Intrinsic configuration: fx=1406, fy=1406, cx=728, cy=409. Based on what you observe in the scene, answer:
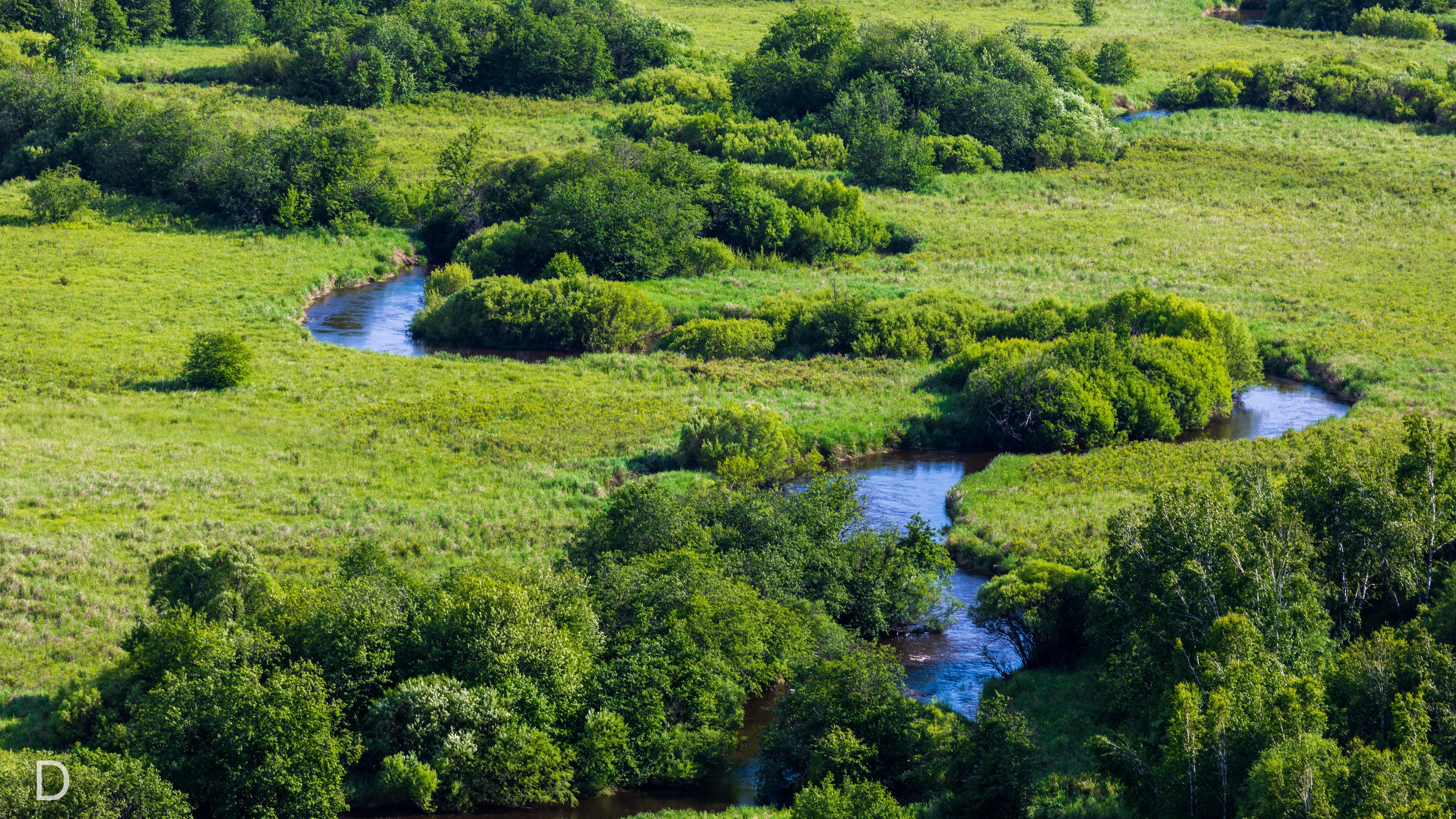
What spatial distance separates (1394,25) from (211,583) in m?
136

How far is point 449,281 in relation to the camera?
78.3 m

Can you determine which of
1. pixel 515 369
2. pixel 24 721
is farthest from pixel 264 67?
pixel 24 721

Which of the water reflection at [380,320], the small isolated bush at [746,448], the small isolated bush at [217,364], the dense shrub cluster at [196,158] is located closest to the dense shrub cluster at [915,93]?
the dense shrub cluster at [196,158]

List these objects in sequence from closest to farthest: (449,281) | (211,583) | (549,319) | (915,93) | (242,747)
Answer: (242,747), (211,583), (549,319), (449,281), (915,93)

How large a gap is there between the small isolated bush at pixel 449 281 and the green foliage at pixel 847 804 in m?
53.0

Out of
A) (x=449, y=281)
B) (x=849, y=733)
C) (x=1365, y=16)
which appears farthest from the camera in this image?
(x=1365, y=16)

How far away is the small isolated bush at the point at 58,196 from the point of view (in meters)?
85.9

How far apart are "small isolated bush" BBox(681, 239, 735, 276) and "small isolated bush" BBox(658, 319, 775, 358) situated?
477 inches

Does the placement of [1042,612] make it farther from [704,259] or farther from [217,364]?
[704,259]

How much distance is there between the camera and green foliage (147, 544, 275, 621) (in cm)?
3553

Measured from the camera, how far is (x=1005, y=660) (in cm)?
4044

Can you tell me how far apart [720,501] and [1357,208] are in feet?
218

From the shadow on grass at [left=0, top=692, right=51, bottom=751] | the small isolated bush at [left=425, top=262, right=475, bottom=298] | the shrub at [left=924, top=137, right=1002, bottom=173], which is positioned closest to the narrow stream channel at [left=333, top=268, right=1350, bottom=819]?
the small isolated bush at [left=425, top=262, right=475, bottom=298]

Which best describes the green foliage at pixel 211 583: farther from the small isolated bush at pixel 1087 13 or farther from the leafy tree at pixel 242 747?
the small isolated bush at pixel 1087 13
